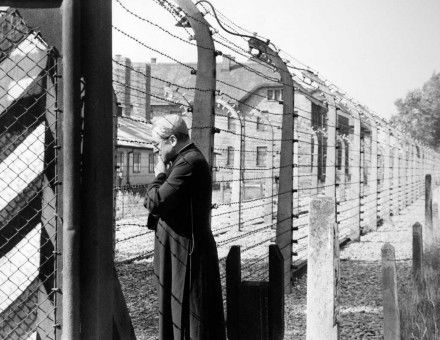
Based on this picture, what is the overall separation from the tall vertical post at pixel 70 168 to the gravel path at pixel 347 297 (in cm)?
215

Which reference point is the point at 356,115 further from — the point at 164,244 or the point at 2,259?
the point at 2,259

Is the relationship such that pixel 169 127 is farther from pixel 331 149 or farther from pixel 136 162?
pixel 136 162

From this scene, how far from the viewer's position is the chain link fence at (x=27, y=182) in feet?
7.75

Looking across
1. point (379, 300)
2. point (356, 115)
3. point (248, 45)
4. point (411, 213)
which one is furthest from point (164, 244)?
point (411, 213)

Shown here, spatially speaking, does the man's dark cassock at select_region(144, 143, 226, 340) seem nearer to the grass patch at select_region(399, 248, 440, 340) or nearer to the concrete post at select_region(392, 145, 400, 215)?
the grass patch at select_region(399, 248, 440, 340)

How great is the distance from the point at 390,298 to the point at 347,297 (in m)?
3.49

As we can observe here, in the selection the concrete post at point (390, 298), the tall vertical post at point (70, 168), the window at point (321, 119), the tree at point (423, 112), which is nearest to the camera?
the tall vertical post at point (70, 168)

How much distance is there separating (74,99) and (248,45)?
12.4 ft

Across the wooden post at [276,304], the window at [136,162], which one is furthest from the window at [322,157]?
the window at [136,162]

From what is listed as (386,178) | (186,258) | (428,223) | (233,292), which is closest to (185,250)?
(186,258)

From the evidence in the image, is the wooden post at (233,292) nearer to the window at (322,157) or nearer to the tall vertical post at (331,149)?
the window at (322,157)

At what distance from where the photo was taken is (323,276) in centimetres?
285

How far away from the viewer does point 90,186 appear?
2.36 m

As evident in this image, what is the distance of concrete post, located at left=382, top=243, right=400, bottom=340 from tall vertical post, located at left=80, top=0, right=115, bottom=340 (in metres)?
1.57
